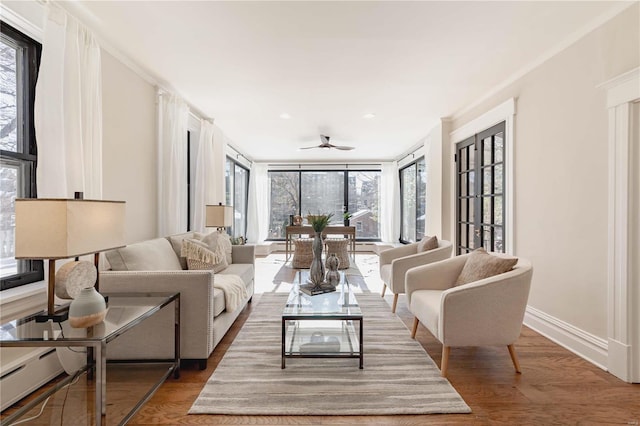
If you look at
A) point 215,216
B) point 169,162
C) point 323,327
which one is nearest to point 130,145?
point 169,162

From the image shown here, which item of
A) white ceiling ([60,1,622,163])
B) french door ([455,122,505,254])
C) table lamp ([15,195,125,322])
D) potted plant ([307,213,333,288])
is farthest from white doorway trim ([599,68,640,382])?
table lamp ([15,195,125,322])

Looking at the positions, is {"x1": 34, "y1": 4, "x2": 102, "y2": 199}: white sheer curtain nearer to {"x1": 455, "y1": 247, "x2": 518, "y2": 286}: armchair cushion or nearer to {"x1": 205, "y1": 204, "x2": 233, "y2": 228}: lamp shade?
{"x1": 205, "y1": 204, "x2": 233, "y2": 228}: lamp shade

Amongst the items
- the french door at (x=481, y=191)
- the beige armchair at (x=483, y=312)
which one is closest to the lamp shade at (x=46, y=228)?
the beige armchair at (x=483, y=312)

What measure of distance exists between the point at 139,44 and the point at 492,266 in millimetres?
3408

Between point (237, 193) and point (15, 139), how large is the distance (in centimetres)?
567

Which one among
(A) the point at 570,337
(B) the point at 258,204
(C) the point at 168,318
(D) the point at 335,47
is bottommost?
(A) the point at 570,337

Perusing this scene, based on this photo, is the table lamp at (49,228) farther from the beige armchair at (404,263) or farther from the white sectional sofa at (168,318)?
the beige armchair at (404,263)

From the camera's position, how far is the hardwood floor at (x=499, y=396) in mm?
1762

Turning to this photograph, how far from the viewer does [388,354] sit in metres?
2.52

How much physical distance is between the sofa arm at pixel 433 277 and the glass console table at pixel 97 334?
6.28ft

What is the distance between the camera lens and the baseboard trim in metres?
2.36

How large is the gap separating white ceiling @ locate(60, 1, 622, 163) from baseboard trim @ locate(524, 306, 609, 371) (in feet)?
7.75

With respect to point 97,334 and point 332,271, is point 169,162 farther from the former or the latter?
point 97,334

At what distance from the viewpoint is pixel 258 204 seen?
8.66 meters
